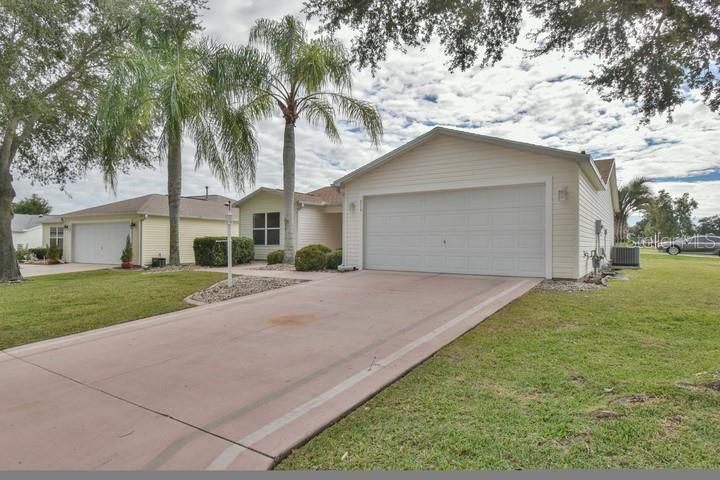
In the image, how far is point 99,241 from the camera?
20984mm

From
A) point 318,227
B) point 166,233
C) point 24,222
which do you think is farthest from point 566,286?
point 24,222

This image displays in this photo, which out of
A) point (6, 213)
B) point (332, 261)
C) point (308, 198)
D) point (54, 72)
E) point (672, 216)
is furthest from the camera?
point (672, 216)

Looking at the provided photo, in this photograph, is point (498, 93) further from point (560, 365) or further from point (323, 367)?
point (323, 367)

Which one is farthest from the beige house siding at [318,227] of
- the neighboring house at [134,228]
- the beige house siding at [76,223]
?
the beige house siding at [76,223]

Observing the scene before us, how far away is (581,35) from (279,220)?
15308 mm

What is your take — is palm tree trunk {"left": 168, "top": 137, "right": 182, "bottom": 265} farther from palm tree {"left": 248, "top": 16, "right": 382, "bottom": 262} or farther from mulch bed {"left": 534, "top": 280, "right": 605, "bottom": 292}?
mulch bed {"left": 534, "top": 280, "right": 605, "bottom": 292}

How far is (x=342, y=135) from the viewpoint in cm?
1448

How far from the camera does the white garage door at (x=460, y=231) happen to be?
9.84m

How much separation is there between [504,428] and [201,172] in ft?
48.0

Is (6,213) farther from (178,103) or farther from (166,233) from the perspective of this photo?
(178,103)

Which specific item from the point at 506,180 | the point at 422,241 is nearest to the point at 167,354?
the point at 422,241

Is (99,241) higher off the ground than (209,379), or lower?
higher

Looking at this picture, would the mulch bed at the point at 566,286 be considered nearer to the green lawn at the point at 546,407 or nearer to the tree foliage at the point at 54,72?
the green lawn at the point at 546,407

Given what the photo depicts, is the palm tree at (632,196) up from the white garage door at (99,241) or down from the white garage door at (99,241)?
up
